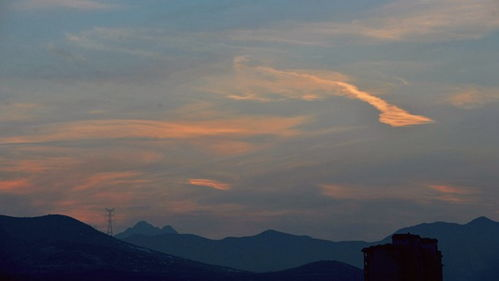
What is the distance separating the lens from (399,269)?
109 m

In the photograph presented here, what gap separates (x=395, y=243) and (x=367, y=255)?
4037 mm

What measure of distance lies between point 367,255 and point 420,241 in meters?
7.58

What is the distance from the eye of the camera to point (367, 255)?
111m

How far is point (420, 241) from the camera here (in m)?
112

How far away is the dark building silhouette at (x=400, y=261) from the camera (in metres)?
109

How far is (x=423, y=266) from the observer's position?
11106cm

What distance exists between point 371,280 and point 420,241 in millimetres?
8674

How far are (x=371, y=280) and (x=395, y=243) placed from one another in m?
5.85

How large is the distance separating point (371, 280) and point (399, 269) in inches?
161

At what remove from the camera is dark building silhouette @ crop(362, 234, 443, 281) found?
108875mm

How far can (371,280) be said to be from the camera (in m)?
110

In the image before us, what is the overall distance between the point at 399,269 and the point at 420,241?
5.91 meters

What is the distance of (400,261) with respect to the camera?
4289 inches
